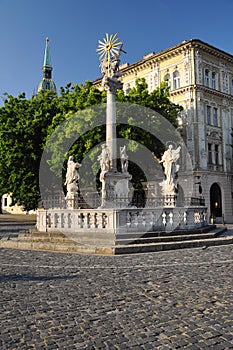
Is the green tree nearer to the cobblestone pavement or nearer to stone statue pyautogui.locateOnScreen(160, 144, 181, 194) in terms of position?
stone statue pyautogui.locateOnScreen(160, 144, 181, 194)

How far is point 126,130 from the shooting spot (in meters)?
24.9

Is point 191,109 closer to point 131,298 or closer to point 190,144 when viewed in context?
point 190,144

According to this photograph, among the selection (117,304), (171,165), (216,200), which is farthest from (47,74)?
(117,304)

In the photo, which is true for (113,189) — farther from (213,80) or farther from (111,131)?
(213,80)

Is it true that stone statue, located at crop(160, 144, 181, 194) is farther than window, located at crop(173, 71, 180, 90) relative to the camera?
No

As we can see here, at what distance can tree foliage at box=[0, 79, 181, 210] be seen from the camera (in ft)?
80.9

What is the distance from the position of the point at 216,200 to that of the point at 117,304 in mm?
31771

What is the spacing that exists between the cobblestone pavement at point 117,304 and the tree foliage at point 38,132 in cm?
1598

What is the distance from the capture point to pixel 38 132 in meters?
27.2

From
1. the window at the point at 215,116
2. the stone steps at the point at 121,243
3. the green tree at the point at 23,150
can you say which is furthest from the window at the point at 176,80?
the stone steps at the point at 121,243

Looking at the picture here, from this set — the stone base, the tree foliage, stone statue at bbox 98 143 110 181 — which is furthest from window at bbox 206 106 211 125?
stone statue at bbox 98 143 110 181

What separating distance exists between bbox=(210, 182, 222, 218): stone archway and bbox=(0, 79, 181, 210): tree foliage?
11000 mm

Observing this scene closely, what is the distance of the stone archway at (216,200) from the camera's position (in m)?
35.4

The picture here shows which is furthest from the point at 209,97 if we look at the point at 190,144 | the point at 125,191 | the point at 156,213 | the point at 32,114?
the point at 156,213
